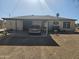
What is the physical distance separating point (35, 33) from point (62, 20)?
663 centimetres

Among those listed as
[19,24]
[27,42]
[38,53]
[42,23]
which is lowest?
[38,53]

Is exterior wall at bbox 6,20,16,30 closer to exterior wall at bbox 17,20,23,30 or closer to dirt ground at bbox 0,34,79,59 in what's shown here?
exterior wall at bbox 17,20,23,30

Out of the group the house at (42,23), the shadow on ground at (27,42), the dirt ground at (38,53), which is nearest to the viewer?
the dirt ground at (38,53)

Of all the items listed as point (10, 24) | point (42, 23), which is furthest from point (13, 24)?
point (42, 23)

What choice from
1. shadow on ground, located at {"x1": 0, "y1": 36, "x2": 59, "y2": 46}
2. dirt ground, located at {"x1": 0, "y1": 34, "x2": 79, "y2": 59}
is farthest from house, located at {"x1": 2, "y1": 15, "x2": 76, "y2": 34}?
dirt ground, located at {"x1": 0, "y1": 34, "x2": 79, "y2": 59}

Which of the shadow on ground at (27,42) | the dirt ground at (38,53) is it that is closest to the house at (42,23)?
the shadow on ground at (27,42)

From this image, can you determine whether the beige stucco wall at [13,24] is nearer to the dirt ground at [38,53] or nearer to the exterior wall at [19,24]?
the exterior wall at [19,24]

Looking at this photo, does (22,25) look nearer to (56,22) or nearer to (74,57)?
(56,22)

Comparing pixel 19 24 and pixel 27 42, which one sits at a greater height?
pixel 19 24

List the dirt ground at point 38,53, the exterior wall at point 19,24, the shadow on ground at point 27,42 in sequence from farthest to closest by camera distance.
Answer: the exterior wall at point 19,24
the shadow on ground at point 27,42
the dirt ground at point 38,53

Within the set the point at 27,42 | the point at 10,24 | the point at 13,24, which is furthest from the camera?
the point at 13,24

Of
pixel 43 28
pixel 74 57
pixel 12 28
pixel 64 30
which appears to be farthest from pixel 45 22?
pixel 74 57

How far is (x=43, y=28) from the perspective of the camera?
93.3 ft

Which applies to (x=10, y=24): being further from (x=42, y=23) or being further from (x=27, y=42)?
(x=27, y=42)
